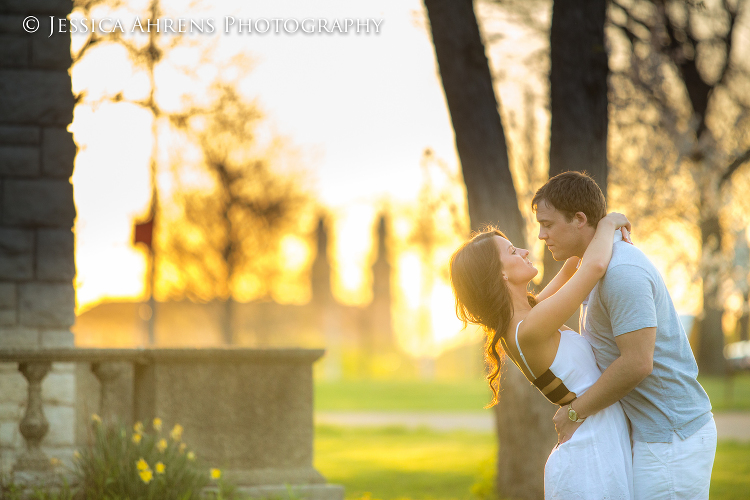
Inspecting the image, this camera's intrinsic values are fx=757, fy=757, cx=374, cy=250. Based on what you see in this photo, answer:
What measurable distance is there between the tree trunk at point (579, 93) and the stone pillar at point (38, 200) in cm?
398

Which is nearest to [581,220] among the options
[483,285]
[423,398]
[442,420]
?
[483,285]

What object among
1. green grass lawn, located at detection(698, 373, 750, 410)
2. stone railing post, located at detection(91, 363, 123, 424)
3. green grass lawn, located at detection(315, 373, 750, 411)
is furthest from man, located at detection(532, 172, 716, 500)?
green grass lawn, located at detection(315, 373, 750, 411)

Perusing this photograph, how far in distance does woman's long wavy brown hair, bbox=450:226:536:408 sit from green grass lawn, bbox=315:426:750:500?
4.65 meters

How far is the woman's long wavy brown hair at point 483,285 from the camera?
2.83 m

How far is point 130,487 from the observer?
15.6 ft

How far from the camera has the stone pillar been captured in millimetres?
6215

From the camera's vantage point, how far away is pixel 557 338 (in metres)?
2.81

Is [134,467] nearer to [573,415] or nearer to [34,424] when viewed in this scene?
[34,424]

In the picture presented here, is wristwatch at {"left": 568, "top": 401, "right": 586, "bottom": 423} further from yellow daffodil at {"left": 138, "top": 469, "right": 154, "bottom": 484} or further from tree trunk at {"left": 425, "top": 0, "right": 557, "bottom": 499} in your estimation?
tree trunk at {"left": 425, "top": 0, "right": 557, "bottom": 499}

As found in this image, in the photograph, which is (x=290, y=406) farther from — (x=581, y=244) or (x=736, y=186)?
(x=736, y=186)

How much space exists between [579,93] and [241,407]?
3511 mm
